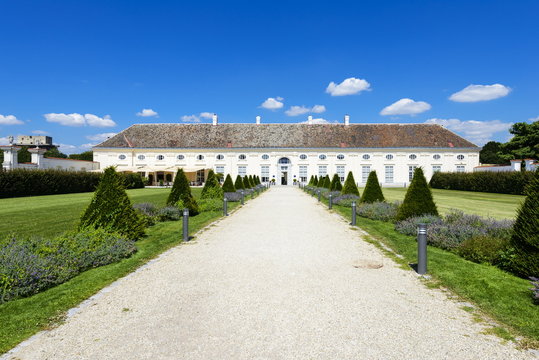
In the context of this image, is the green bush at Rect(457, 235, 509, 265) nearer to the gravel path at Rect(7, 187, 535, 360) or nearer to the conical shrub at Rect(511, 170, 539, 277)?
the conical shrub at Rect(511, 170, 539, 277)

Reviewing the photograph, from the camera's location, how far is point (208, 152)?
46188 millimetres

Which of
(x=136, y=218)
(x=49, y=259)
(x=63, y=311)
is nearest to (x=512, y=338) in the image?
(x=63, y=311)

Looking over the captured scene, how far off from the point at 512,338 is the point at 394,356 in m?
1.32

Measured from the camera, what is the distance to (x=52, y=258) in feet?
17.6

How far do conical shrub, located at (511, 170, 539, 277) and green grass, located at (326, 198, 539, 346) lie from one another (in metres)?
0.21

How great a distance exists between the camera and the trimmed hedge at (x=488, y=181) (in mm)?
25328

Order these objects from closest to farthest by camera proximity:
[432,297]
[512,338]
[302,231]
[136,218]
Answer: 1. [512,338]
2. [432,297]
3. [136,218]
4. [302,231]

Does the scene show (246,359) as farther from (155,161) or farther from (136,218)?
(155,161)

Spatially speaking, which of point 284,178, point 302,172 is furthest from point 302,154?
point 284,178

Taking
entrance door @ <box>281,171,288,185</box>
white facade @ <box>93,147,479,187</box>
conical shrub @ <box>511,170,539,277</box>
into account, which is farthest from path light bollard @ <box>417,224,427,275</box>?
entrance door @ <box>281,171,288,185</box>

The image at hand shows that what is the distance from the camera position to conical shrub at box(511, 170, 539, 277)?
501 cm

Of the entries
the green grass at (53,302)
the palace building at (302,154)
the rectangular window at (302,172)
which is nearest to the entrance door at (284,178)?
the palace building at (302,154)

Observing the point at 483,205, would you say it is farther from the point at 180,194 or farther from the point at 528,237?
the point at 180,194

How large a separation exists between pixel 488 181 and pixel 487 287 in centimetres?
2885
